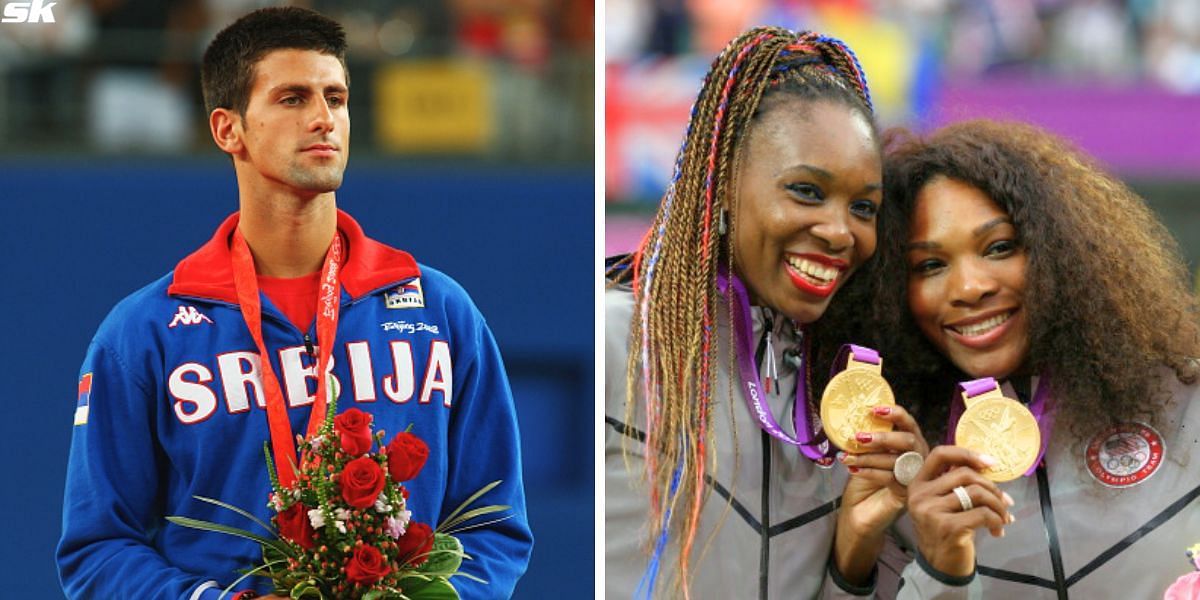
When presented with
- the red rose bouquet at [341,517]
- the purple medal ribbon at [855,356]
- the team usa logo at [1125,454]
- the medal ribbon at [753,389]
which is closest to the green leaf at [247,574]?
the red rose bouquet at [341,517]

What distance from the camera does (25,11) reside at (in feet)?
9.72

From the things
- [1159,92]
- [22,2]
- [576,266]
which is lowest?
[1159,92]

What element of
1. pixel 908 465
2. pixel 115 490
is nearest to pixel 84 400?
pixel 115 490

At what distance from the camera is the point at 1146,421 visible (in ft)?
10.0

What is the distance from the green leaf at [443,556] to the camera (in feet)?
8.98

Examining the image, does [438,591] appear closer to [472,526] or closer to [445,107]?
[472,526]

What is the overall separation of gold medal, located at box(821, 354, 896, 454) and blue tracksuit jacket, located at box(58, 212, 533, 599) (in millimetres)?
649

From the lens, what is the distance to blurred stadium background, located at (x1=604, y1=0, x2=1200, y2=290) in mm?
8766

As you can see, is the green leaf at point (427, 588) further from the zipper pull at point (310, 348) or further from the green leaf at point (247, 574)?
the zipper pull at point (310, 348)

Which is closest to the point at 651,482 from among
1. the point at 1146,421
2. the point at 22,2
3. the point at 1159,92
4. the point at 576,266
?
the point at 576,266

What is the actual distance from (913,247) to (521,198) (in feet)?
2.49

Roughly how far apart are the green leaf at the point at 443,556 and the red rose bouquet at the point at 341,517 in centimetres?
5

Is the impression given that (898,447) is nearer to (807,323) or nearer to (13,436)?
(807,323)

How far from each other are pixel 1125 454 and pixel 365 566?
1400mm
